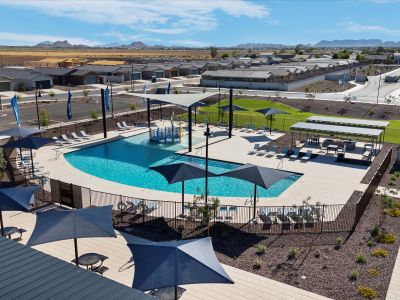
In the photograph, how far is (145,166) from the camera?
29.6 meters

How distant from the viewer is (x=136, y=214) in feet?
64.8

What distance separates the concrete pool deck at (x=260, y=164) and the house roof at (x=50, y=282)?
46.5ft

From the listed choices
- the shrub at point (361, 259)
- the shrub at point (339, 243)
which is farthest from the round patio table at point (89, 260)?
the shrub at point (361, 259)

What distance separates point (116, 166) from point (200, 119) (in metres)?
17.7

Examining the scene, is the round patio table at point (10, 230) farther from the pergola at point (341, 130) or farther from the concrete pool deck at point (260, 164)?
the pergola at point (341, 130)

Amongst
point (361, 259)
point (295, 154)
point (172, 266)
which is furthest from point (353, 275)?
point (295, 154)

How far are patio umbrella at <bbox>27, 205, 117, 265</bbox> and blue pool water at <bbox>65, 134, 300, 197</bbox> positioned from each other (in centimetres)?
958

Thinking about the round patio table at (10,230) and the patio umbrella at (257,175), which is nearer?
the round patio table at (10,230)

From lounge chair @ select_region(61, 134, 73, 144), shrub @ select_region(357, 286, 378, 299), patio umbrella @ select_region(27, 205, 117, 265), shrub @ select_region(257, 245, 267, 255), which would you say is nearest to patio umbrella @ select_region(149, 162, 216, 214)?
shrub @ select_region(257, 245, 267, 255)

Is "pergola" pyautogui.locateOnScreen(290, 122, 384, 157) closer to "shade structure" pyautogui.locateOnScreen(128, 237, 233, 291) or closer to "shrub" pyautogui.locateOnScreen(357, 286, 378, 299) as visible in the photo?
"shrub" pyautogui.locateOnScreen(357, 286, 378, 299)

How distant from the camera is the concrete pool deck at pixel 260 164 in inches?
899

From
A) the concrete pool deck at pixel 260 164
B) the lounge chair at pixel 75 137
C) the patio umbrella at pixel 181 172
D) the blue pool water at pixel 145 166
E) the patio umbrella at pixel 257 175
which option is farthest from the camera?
the lounge chair at pixel 75 137

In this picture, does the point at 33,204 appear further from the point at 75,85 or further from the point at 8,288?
the point at 75,85

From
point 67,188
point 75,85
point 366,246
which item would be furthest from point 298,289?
point 75,85
